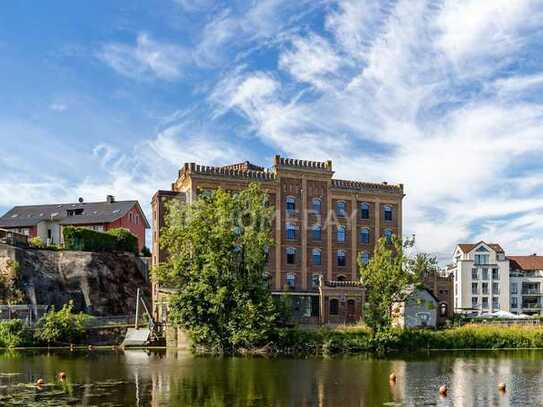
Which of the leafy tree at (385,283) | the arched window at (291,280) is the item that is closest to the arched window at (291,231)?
the arched window at (291,280)

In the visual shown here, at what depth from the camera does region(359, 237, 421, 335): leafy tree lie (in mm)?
55625

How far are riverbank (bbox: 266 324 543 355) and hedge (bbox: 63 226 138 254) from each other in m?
34.8

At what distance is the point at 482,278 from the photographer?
10988 cm

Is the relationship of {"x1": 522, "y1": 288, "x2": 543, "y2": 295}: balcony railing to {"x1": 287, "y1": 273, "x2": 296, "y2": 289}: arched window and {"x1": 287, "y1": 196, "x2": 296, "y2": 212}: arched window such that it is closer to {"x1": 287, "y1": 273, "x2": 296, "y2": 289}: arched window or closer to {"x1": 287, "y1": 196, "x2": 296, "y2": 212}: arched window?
{"x1": 287, "y1": 273, "x2": 296, "y2": 289}: arched window

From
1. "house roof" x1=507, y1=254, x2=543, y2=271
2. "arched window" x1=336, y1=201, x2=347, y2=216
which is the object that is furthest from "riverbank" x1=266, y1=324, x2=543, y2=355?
"house roof" x1=507, y1=254, x2=543, y2=271

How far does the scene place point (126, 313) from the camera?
246ft

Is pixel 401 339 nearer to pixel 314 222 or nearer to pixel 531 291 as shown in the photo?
pixel 314 222

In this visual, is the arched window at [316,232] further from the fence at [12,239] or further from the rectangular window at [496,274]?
the rectangular window at [496,274]

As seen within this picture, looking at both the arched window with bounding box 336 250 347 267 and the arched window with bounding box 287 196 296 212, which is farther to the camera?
the arched window with bounding box 336 250 347 267

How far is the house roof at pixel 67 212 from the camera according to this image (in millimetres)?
94438

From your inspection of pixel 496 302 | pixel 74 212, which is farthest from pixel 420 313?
pixel 74 212

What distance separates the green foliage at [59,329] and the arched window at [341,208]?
96.3 ft

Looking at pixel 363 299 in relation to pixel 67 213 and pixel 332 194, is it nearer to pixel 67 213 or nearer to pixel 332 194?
pixel 332 194

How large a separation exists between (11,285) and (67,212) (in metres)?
29.7
